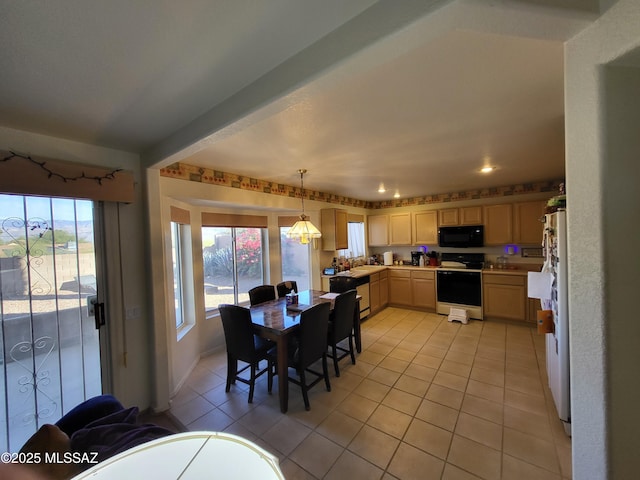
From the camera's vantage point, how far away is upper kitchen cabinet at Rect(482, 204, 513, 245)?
165 inches

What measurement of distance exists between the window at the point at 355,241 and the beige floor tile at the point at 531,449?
3.74 m

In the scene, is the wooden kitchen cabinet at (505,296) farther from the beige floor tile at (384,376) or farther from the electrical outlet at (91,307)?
the electrical outlet at (91,307)

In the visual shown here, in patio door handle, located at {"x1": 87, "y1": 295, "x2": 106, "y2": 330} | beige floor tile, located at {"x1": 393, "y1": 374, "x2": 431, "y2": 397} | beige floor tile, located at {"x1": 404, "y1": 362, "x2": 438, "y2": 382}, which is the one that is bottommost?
beige floor tile, located at {"x1": 404, "y1": 362, "x2": 438, "y2": 382}

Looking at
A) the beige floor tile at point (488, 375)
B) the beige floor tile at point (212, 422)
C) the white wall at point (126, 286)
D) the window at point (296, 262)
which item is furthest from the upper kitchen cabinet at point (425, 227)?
the white wall at point (126, 286)

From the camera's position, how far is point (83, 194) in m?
1.81

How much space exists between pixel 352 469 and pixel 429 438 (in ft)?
2.17

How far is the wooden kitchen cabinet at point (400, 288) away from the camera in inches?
195

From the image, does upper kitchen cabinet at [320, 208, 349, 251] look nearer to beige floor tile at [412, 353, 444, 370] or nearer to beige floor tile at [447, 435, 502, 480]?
beige floor tile at [412, 353, 444, 370]

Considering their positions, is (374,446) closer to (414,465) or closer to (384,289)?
(414,465)

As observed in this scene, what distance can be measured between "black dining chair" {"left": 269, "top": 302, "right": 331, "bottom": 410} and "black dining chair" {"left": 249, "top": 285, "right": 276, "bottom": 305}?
865 mm

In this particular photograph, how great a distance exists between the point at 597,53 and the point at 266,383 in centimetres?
323

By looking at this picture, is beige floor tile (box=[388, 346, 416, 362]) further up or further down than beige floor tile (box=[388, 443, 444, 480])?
further down

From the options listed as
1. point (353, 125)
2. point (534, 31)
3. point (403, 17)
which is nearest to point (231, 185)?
point (353, 125)

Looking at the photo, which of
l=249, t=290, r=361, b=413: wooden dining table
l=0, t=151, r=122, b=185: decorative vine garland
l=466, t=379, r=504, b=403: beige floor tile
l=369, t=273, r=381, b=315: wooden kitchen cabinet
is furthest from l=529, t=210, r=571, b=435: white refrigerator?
l=0, t=151, r=122, b=185: decorative vine garland
